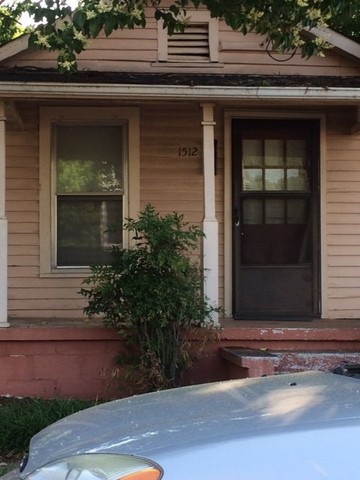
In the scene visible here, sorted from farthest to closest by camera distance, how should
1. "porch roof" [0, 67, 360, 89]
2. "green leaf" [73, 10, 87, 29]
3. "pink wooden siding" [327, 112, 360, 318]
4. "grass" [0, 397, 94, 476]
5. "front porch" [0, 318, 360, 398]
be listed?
"pink wooden siding" [327, 112, 360, 318] < "front porch" [0, 318, 360, 398] < "porch roof" [0, 67, 360, 89] < "grass" [0, 397, 94, 476] < "green leaf" [73, 10, 87, 29]

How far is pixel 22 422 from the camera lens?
17.8ft

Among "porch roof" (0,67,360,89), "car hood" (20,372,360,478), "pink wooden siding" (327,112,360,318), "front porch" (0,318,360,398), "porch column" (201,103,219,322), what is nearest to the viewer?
"car hood" (20,372,360,478)

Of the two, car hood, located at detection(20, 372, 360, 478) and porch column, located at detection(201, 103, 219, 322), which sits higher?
porch column, located at detection(201, 103, 219, 322)

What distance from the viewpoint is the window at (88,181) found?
25.6 feet

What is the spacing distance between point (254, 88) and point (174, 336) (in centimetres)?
258

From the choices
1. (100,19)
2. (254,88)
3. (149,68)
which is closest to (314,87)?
(254,88)

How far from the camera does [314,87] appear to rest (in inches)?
265

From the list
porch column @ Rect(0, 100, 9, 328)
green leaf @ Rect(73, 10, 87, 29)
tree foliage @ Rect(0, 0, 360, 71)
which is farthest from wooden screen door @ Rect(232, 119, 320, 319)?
green leaf @ Rect(73, 10, 87, 29)

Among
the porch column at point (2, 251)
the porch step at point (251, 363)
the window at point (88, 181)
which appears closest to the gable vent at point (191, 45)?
the window at point (88, 181)

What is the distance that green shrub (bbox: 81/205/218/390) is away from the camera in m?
6.01

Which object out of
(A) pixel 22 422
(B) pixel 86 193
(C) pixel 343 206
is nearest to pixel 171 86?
(B) pixel 86 193

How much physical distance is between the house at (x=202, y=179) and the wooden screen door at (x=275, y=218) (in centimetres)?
1

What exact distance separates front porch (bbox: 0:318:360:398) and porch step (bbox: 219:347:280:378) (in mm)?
112

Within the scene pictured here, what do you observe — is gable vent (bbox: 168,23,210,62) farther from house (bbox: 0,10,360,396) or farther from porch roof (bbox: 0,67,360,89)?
porch roof (bbox: 0,67,360,89)
